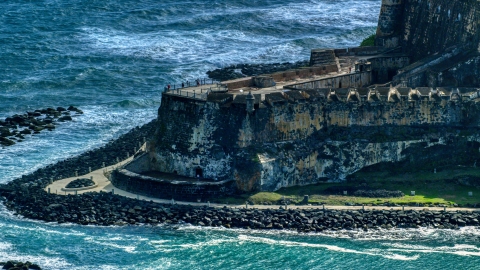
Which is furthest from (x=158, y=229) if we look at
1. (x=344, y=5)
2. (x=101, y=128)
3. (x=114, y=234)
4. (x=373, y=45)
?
(x=344, y=5)

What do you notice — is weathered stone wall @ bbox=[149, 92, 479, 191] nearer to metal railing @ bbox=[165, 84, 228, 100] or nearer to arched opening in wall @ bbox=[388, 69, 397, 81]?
metal railing @ bbox=[165, 84, 228, 100]

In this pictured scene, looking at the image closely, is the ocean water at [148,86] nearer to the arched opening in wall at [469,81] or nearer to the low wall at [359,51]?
the low wall at [359,51]

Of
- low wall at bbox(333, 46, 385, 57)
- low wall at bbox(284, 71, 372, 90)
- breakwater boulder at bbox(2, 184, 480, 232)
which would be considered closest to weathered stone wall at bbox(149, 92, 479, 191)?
low wall at bbox(284, 71, 372, 90)

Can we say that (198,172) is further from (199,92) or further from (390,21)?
(390,21)

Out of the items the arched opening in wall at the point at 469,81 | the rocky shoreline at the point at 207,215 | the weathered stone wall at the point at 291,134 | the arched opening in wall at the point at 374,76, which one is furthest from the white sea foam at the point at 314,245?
the arched opening in wall at the point at 374,76

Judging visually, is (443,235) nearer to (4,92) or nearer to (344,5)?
(4,92)
